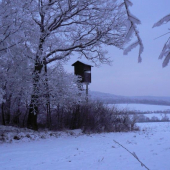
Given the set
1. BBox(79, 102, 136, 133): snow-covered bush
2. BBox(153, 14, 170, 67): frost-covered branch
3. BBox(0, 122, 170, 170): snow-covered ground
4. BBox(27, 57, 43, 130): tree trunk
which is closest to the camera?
BBox(153, 14, 170, 67): frost-covered branch

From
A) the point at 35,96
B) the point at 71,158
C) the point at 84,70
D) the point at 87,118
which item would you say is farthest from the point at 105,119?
the point at 71,158

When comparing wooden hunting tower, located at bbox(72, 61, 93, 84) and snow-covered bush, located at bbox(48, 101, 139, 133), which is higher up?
wooden hunting tower, located at bbox(72, 61, 93, 84)

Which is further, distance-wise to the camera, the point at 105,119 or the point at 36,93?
the point at 105,119

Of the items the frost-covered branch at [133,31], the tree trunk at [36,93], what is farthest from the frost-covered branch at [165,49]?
the tree trunk at [36,93]

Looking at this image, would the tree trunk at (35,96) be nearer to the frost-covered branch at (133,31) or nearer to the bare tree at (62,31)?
the bare tree at (62,31)

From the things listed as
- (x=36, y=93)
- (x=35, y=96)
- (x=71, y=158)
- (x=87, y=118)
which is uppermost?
(x=36, y=93)

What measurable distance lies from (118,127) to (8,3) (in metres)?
9.81

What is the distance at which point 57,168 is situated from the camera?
17.0ft

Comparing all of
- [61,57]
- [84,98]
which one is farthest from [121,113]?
[61,57]

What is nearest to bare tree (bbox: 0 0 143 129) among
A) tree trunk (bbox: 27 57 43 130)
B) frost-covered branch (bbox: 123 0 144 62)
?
tree trunk (bbox: 27 57 43 130)

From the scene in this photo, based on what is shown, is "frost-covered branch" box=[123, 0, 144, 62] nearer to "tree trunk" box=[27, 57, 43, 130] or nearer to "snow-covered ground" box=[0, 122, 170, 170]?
"snow-covered ground" box=[0, 122, 170, 170]

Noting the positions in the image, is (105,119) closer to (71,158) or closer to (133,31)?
(71,158)

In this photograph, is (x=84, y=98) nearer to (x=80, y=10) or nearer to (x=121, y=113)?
(x=121, y=113)

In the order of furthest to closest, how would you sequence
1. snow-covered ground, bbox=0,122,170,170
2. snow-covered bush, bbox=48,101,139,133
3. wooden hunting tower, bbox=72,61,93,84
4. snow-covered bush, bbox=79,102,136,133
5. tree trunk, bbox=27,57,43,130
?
wooden hunting tower, bbox=72,61,93,84
snow-covered bush, bbox=79,102,136,133
snow-covered bush, bbox=48,101,139,133
tree trunk, bbox=27,57,43,130
snow-covered ground, bbox=0,122,170,170
